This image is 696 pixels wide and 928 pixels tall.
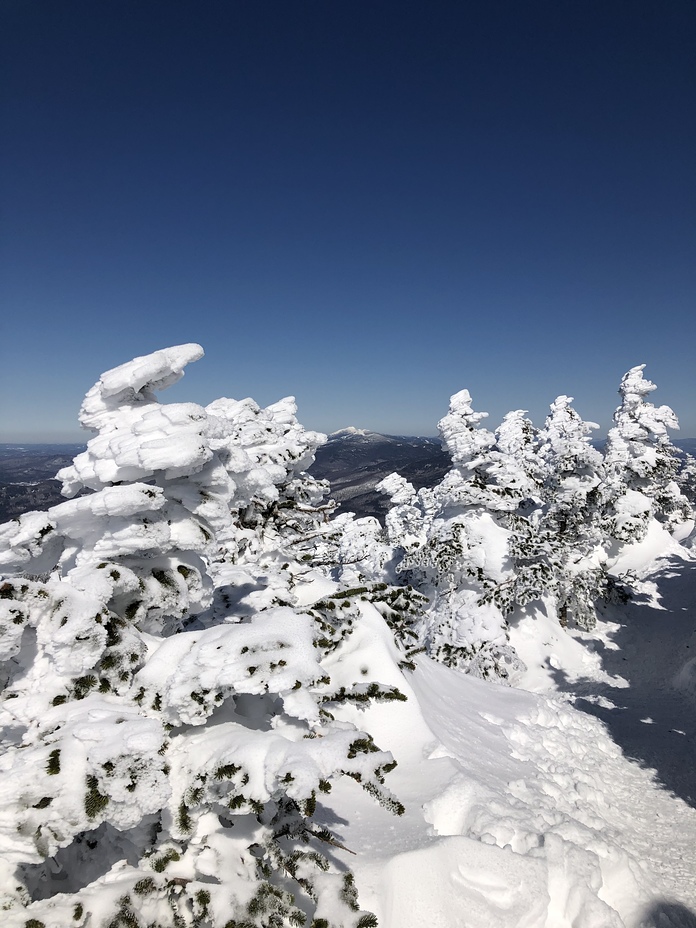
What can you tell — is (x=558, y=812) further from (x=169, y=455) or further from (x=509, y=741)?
(x=169, y=455)

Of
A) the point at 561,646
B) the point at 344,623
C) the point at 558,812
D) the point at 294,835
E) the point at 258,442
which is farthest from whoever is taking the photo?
the point at 561,646

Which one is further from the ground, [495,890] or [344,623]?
[344,623]

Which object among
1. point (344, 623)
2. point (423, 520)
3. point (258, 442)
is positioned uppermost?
point (258, 442)

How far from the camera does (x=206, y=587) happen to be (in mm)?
6621

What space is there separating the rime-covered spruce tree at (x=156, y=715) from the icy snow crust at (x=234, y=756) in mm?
22

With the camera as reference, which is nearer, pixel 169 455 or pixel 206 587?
pixel 169 455

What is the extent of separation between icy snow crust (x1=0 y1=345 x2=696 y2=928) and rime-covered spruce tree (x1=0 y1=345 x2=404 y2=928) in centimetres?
2

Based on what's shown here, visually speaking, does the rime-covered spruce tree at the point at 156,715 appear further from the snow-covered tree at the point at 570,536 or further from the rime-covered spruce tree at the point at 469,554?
the snow-covered tree at the point at 570,536

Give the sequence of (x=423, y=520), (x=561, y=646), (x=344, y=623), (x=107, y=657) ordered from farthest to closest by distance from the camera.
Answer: (x=423, y=520) → (x=561, y=646) → (x=344, y=623) → (x=107, y=657)

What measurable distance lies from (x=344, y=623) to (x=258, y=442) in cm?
560

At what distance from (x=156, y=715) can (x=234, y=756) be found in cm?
130

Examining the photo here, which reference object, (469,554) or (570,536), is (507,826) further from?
(570,536)

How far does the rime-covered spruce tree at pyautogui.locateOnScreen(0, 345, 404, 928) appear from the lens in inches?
140

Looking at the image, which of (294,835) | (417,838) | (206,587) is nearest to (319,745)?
(294,835)
